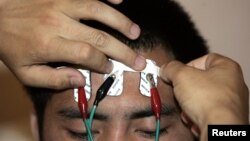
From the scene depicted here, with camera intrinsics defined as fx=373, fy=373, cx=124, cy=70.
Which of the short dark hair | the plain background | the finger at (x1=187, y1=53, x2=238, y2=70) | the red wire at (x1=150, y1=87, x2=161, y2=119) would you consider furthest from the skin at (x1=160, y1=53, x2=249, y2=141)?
the plain background

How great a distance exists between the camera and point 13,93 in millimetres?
1610

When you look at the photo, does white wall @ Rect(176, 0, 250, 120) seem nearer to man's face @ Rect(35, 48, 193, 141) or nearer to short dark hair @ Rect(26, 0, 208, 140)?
short dark hair @ Rect(26, 0, 208, 140)

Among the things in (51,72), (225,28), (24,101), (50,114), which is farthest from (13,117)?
(225,28)

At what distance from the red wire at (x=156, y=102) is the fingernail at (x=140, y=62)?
2.9 inches

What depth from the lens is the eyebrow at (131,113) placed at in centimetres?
109

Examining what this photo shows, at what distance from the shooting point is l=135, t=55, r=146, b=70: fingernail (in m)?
1.05

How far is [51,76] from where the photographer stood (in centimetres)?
99

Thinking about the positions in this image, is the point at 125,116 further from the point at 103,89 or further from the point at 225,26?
the point at 225,26

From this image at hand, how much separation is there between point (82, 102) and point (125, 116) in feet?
0.44

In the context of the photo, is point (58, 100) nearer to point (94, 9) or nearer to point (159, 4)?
point (94, 9)

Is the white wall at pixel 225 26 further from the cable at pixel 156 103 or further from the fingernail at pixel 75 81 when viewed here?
the fingernail at pixel 75 81

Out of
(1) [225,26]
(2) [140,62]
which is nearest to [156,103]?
(2) [140,62]

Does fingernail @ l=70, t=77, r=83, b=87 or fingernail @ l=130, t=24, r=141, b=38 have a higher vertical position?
fingernail @ l=130, t=24, r=141, b=38

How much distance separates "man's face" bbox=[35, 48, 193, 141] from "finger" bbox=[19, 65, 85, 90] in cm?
11
